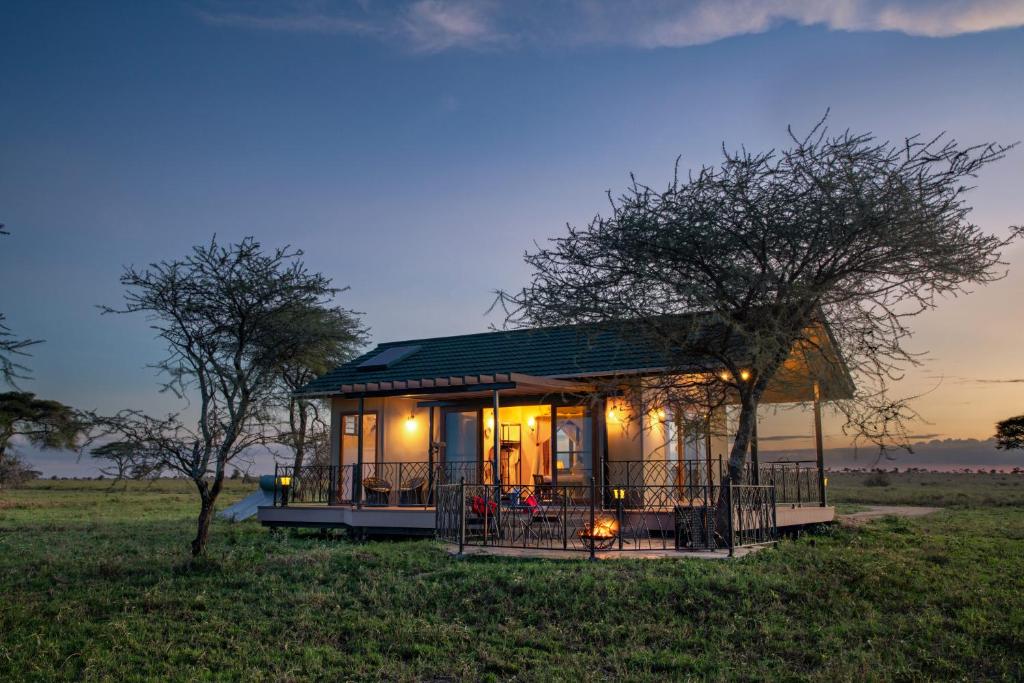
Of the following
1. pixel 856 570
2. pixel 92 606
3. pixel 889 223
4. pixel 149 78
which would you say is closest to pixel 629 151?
pixel 889 223

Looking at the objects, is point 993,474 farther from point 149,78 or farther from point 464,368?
point 149,78

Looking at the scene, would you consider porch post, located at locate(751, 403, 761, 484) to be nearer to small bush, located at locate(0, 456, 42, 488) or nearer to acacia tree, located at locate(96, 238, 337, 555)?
acacia tree, located at locate(96, 238, 337, 555)

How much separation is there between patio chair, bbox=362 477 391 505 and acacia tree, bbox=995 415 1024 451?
26.0 metres

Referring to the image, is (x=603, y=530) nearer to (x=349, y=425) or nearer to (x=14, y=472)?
(x=349, y=425)

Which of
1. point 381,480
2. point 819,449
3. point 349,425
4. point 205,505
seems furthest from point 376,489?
point 819,449

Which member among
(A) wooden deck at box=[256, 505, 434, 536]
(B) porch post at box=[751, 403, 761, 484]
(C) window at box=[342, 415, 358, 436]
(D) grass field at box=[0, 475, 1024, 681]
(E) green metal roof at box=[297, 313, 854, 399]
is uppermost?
(E) green metal roof at box=[297, 313, 854, 399]

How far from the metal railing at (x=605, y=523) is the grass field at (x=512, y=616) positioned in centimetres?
64

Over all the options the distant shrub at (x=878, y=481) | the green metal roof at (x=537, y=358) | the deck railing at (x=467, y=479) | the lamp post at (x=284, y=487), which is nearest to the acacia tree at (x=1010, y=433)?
the distant shrub at (x=878, y=481)

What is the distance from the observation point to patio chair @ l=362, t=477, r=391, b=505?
16500 millimetres

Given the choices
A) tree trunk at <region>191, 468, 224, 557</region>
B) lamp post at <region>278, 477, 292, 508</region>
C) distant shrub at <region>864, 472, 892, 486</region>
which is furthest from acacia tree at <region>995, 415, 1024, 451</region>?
tree trunk at <region>191, 468, 224, 557</region>

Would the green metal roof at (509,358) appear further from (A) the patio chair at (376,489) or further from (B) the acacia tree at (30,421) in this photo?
(B) the acacia tree at (30,421)

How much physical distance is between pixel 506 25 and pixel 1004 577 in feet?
36.0

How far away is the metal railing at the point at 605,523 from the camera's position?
11.4 meters

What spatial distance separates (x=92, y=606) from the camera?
9281 mm
